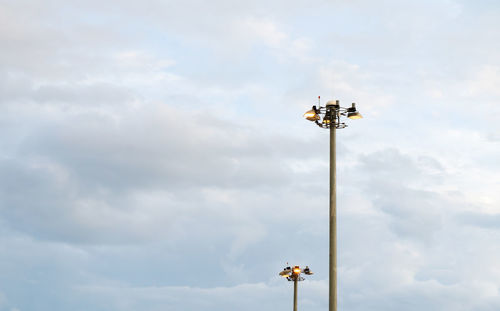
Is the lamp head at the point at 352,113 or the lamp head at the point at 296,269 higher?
the lamp head at the point at 296,269

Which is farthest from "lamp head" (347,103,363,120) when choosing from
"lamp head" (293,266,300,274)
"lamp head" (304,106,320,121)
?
"lamp head" (293,266,300,274)

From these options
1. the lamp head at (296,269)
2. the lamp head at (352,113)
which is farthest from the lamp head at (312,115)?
the lamp head at (296,269)

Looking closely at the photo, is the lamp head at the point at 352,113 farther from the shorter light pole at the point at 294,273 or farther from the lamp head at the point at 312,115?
the shorter light pole at the point at 294,273

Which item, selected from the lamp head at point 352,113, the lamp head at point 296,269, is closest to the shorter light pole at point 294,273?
the lamp head at point 296,269

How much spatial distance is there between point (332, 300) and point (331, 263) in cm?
90

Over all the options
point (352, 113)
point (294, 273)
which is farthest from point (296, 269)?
point (352, 113)

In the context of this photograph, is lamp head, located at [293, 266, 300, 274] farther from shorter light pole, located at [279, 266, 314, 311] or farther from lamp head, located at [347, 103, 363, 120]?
lamp head, located at [347, 103, 363, 120]

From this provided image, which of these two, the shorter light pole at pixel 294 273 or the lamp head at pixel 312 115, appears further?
the shorter light pole at pixel 294 273

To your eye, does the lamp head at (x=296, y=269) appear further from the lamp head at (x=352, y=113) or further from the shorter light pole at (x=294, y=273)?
the lamp head at (x=352, y=113)

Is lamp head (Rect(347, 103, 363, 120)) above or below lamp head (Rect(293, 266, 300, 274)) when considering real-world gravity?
below

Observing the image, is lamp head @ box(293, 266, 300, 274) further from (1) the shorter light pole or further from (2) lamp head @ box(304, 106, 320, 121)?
(2) lamp head @ box(304, 106, 320, 121)

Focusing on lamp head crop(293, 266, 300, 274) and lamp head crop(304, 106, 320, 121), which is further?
lamp head crop(293, 266, 300, 274)

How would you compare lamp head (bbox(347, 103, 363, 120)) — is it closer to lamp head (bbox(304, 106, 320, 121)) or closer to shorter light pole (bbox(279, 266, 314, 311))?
lamp head (bbox(304, 106, 320, 121))

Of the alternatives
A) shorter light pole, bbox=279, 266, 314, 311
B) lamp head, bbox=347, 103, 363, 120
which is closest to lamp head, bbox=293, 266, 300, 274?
shorter light pole, bbox=279, 266, 314, 311
